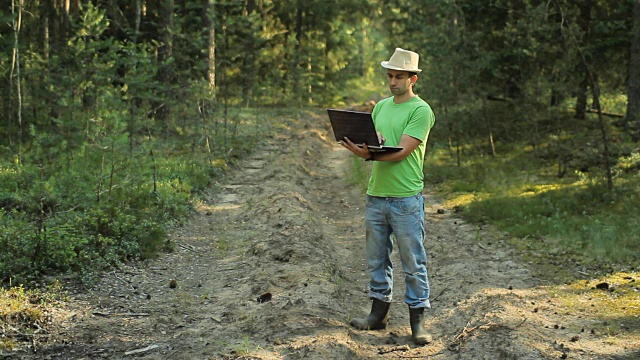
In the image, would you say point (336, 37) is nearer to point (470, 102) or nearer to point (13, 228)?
point (470, 102)

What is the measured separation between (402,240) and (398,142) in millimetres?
885

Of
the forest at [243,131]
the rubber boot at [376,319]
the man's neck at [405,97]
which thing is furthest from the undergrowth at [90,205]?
the man's neck at [405,97]

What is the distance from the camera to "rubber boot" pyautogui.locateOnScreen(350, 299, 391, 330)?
6139 mm

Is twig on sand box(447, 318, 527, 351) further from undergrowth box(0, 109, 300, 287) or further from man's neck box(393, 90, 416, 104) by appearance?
undergrowth box(0, 109, 300, 287)

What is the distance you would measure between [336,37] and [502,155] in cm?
2145

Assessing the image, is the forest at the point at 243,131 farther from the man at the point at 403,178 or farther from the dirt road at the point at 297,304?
the man at the point at 403,178

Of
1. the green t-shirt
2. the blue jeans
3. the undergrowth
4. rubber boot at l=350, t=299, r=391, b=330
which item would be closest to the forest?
the undergrowth

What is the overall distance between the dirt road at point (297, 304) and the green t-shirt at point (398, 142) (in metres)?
1.42

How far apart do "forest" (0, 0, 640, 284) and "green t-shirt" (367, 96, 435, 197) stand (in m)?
3.66

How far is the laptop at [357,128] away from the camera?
5375mm

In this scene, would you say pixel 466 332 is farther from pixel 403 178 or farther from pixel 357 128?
pixel 357 128

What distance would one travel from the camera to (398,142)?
568 centimetres

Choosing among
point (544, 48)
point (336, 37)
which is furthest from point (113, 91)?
point (336, 37)

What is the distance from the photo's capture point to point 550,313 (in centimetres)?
667
